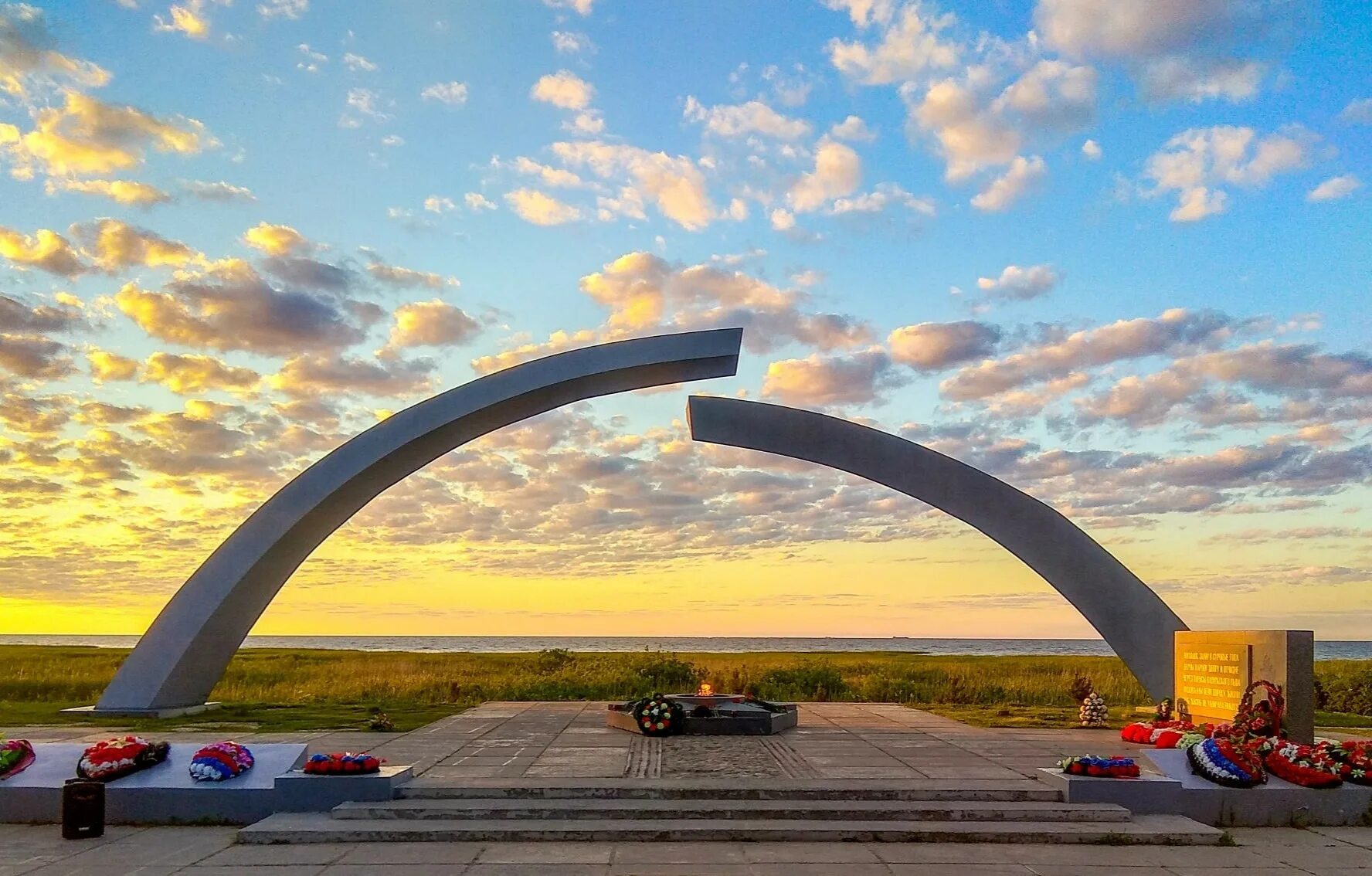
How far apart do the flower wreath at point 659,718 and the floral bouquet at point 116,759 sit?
243 inches

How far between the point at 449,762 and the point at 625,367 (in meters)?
6.78

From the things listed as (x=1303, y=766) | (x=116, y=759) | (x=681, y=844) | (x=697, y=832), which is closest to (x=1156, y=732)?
(x=1303, y=766)

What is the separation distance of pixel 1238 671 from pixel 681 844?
27.5 ft

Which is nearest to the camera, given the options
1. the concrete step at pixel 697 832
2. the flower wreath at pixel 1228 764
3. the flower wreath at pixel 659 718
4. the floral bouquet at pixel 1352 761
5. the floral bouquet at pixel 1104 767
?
the concrete step at pixel 697 832

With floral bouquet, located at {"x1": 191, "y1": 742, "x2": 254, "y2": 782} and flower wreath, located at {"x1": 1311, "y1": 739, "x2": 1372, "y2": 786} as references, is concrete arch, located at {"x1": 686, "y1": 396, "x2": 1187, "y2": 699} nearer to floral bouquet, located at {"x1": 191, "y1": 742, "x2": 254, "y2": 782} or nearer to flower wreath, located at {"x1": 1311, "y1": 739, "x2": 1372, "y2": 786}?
flower wreath, located at {"x1": 1311, "y1": 739, "x2": 1372, "y2": 786}

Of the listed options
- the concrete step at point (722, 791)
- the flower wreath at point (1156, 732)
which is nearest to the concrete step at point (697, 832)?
the concrete step at point (722, 791)

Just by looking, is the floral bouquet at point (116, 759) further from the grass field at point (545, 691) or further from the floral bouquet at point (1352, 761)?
the floral bouquet at point (1352, 761)

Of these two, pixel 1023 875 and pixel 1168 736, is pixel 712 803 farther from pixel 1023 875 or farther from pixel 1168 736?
pixel 1168 736

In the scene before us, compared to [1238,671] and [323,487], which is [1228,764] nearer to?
[1238,671]

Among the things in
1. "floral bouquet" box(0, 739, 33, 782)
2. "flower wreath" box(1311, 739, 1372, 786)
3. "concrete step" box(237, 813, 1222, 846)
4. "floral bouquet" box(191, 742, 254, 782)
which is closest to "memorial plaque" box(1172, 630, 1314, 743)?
"flower wreath" box(1311, 739, 1372, 786)

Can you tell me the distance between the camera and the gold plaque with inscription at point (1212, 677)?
13539 mm

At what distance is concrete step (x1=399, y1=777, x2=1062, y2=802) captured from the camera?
396 inches

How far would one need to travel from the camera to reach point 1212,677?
563 inches

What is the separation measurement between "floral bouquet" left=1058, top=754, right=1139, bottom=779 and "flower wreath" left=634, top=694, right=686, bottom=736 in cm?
563
